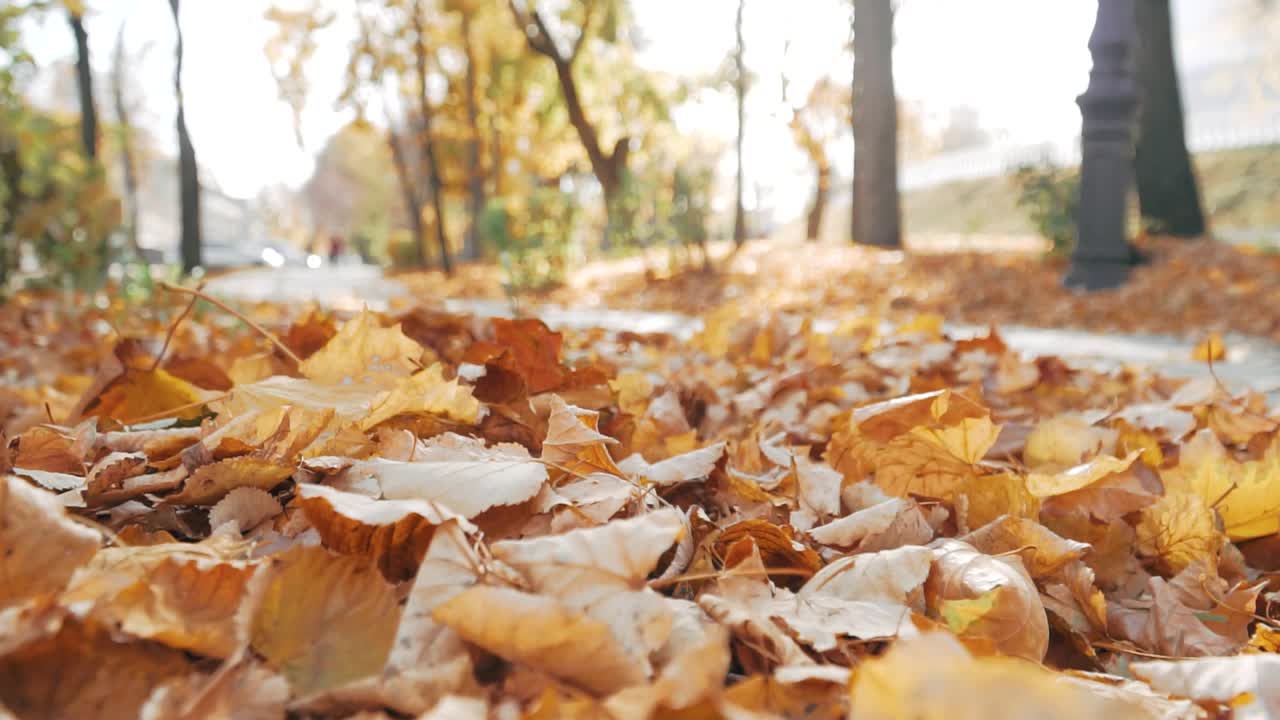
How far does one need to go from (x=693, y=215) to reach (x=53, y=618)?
9.74 metres

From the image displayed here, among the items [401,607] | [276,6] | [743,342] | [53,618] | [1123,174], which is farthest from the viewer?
[276,6]

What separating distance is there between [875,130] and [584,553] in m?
10.2

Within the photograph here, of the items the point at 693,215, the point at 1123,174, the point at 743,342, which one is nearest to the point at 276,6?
the point at 693,215

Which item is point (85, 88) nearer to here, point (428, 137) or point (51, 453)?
point (428, 137)

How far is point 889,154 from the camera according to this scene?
10242 mm

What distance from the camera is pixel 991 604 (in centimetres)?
88

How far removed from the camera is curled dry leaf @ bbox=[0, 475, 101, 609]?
2.33ft

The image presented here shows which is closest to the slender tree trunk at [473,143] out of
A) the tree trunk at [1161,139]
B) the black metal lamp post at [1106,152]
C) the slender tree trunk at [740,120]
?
the slender tree trunk at [740,120]

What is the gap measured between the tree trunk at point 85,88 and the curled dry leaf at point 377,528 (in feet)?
A: 41.5

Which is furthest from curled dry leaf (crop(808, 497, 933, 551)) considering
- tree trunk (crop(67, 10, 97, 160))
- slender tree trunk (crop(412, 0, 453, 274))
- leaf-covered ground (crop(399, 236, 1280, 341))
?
slender tree trunk (crop(412, 0, 453, 274))

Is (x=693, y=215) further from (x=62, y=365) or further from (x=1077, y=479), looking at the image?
(x=1077, y=479)

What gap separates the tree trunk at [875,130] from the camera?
32.6ft

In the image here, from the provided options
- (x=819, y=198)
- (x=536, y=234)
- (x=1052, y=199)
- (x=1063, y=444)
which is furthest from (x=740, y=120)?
(x=1063, y=444)

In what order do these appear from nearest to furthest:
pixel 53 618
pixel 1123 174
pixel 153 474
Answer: pixel 53 618 → pixel 153 474 → pixel 1123 174
